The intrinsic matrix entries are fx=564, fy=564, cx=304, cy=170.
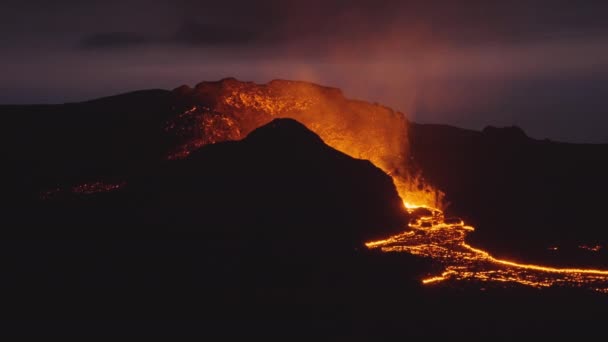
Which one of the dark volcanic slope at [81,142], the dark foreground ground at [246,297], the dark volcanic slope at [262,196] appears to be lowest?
the dark foreground ground at [246,297]

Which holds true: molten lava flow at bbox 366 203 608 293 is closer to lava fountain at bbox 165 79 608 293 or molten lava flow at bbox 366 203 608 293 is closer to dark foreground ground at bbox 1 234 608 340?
lava fountain at bbox 165 79 608 293

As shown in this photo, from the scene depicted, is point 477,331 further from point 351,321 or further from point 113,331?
point 113,331

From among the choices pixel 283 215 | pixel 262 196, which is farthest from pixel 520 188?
pixel 262 196

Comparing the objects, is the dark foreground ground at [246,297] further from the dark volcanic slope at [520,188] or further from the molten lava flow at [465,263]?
the dark volcanic slope at [520,188]

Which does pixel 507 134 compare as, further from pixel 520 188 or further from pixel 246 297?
pixel 246 297

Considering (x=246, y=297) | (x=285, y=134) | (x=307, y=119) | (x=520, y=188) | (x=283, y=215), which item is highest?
(x=307, y=119)

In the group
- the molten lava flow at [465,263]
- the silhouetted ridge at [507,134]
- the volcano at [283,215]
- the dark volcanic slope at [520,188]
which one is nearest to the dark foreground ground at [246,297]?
the volcano at [283,215]
